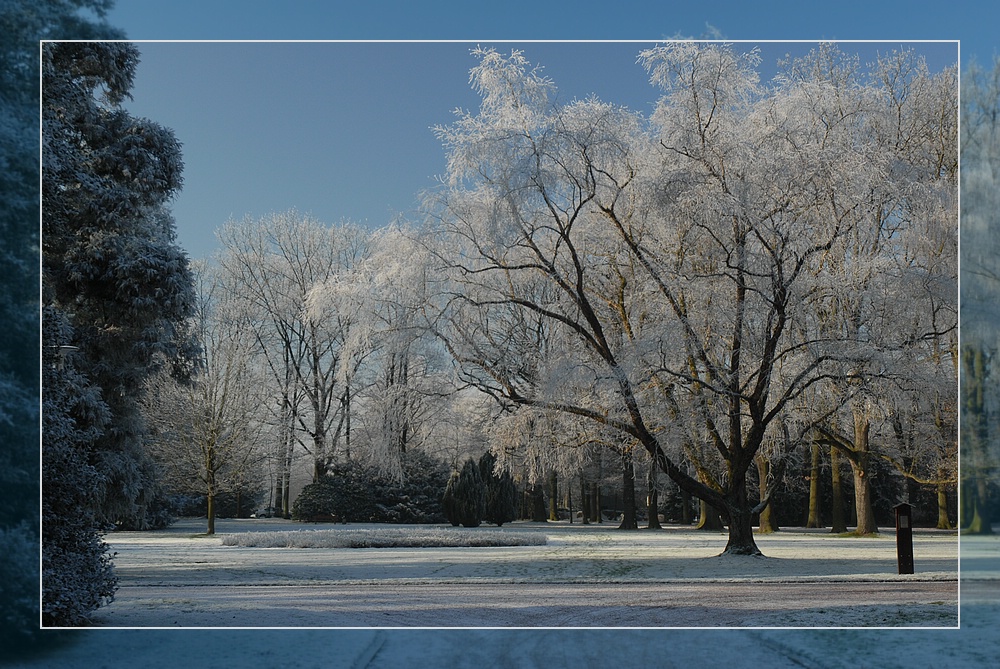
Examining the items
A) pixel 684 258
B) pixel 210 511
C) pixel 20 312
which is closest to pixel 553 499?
pixel 684 258

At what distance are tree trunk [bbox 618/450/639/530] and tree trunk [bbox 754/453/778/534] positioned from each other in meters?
1.22

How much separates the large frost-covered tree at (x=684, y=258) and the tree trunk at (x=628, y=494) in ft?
1.07

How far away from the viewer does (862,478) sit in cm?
675

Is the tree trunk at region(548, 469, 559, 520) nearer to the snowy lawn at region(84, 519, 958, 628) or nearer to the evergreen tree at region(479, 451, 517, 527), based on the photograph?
the snowy lawn at region(84, 519, 958, 628)

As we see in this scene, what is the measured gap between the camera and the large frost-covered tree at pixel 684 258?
23.0 ft

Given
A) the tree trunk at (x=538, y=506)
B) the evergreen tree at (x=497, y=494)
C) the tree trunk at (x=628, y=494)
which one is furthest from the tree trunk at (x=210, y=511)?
the tree trunk at (x=628, y=494)

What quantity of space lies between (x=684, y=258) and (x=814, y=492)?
2.33 meters

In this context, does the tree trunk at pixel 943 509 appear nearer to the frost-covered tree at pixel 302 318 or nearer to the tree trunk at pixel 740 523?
the tree trunk at pixel 740 523

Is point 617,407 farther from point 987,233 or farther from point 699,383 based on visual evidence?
point 987,233

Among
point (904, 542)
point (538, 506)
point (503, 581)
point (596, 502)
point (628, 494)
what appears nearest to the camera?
point (503, 581)

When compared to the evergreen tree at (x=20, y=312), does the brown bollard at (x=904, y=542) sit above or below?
below

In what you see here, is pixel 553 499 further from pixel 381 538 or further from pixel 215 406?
pixel 215 406

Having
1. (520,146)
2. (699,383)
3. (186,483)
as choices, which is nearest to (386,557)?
(186,483)

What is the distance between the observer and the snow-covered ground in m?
5.41
